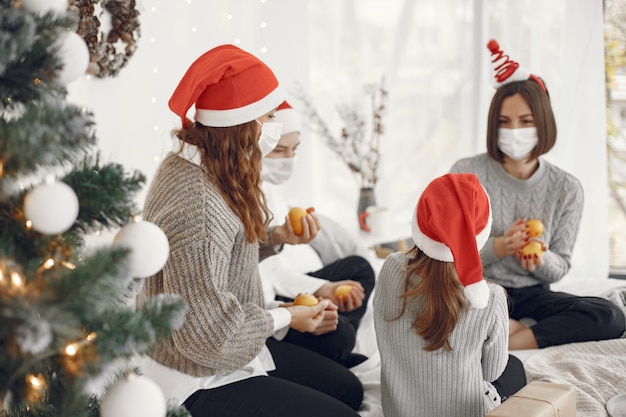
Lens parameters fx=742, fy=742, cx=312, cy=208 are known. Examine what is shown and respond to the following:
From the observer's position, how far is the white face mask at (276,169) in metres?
2.31

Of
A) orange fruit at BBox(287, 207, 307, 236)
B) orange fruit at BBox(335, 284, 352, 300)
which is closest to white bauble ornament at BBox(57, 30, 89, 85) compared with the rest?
orange fruit at BBox(287, 207, 307, 236)

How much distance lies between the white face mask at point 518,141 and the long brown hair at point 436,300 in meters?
0.93

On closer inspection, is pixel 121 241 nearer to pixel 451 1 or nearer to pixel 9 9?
pixel 9 9

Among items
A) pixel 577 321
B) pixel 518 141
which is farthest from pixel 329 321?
pixel 518 141

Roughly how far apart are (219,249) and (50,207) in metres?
0.68

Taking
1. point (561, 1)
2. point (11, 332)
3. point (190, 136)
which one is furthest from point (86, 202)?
point (561, 1)

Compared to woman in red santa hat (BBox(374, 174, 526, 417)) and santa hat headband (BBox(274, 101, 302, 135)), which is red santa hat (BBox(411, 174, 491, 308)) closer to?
woman in red santa hat (BBox(374, 174, 526, 417))

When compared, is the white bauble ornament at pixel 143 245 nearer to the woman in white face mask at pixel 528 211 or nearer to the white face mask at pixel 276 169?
the white face mask at pixel 276 169

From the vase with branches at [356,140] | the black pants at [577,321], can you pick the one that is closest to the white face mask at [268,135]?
the black pants at [577,321]

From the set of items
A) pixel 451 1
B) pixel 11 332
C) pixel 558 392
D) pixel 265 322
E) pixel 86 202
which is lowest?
pixel 558 392

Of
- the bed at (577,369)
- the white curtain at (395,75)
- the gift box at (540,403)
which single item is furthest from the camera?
the white curtain at (395,75)

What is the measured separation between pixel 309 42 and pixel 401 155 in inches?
27.4

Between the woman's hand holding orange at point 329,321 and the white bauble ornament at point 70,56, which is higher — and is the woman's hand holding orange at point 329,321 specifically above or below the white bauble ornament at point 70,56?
below

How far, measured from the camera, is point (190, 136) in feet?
5.41
